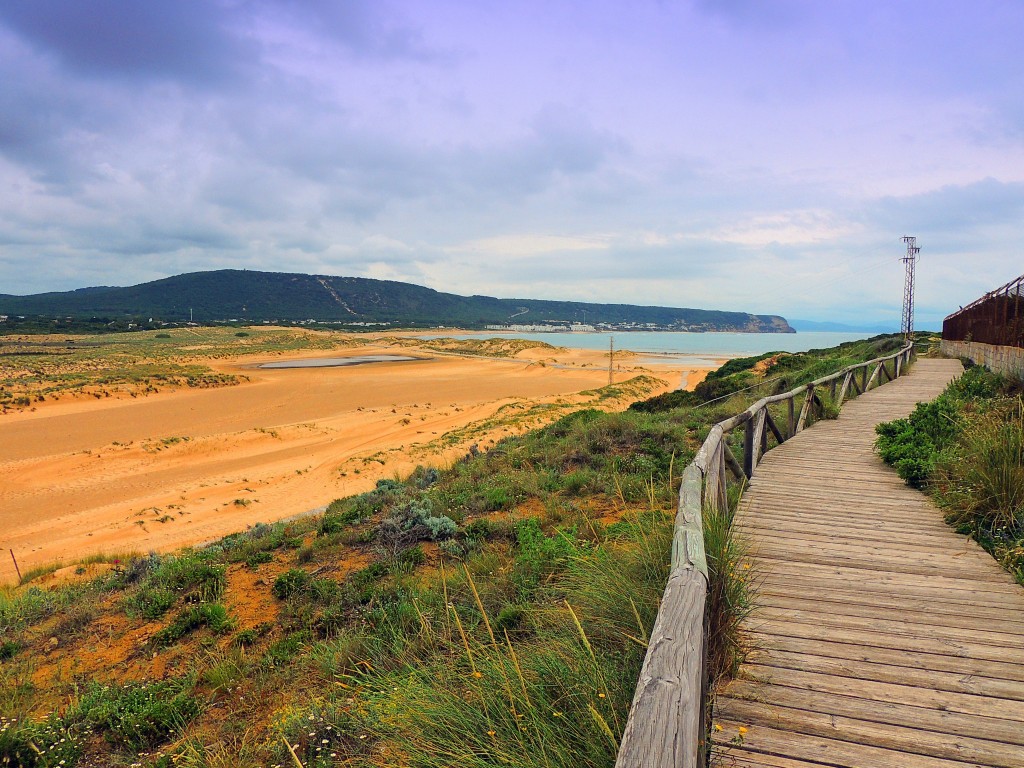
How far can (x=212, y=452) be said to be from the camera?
68.4ft

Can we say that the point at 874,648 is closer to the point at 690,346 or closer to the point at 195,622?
the point at 195,622

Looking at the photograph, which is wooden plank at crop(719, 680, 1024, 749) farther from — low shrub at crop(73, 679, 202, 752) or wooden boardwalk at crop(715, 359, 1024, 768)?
low shrub at crop(73, 679, 202, 752)

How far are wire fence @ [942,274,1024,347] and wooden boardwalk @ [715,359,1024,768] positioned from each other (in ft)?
32.3

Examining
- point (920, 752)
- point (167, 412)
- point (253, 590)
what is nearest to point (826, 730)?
point (920, 752)

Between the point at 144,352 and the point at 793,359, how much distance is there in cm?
6460

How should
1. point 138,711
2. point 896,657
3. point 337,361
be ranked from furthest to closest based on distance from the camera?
point 337,361, point 138,711, point 896,657

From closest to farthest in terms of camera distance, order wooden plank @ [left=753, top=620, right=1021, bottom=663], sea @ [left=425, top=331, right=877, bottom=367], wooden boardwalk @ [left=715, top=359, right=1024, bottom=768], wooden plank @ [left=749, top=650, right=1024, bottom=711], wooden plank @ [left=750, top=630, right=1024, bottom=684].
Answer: wooden boardwalk @ [left=715, top=359, right=1024, bottom=768] < wooden plank @ [left=749, top=650, right=1024, bottom=711] < wooden plank @ [left=750, top=630, right=1024, bottom=684] < wooden plank @ [left=753, top=620, right=1021, bottom=663] < sea @ [left=425, top=331, right=877, bottom=367]

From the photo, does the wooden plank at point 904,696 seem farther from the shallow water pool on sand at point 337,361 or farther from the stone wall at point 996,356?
the shallow water pool on sand at point 337,361

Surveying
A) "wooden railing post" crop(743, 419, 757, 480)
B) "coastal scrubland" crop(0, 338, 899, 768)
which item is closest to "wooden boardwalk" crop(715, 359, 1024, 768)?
"coastal scrubland" crop(0, 338, 899, 768)

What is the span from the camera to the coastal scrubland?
109 inches

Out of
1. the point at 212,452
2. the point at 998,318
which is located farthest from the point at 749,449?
the point at 212,452

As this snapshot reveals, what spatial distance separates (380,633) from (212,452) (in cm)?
1883

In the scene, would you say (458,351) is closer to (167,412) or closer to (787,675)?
(167,412)

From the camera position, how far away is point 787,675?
3.13 m
